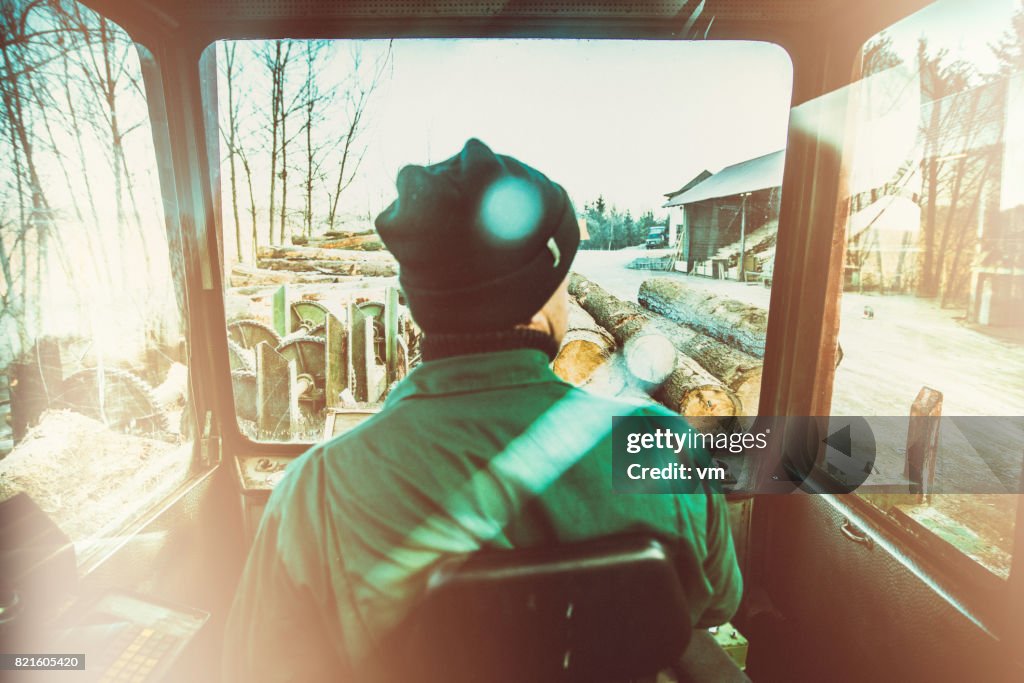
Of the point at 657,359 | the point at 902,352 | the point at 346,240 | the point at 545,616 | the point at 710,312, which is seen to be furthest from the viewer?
the point at 657,359

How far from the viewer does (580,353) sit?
279 centimetres

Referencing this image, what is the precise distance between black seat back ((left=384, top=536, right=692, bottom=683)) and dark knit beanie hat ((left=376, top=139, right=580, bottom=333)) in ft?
1.67

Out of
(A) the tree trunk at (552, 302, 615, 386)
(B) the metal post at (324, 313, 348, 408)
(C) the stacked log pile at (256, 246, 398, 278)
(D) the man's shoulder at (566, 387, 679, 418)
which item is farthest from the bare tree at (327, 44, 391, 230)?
(D) the man's shoulder at (566, 387, 679, 418)

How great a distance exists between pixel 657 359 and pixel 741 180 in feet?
3.25

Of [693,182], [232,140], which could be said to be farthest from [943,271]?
[232,140]

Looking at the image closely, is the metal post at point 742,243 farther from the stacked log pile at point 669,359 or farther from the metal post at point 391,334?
the metal post at point 391,334

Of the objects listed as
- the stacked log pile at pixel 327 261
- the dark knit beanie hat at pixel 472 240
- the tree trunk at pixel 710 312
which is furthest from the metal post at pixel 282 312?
the tree trunk at pixel 710 312

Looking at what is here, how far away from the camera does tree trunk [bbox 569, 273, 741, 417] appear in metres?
2.64

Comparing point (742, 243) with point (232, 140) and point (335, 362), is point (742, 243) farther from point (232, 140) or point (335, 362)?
point (232, 140)

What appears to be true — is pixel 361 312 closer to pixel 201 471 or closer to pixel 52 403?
pixel 201 471

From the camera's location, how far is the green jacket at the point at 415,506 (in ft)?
3.26

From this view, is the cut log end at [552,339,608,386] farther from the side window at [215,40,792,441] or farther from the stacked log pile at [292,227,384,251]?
the stacked log pile at [292,227,384,251]

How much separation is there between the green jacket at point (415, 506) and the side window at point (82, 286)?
3.16 feet

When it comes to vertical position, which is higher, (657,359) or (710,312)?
(710,312)
